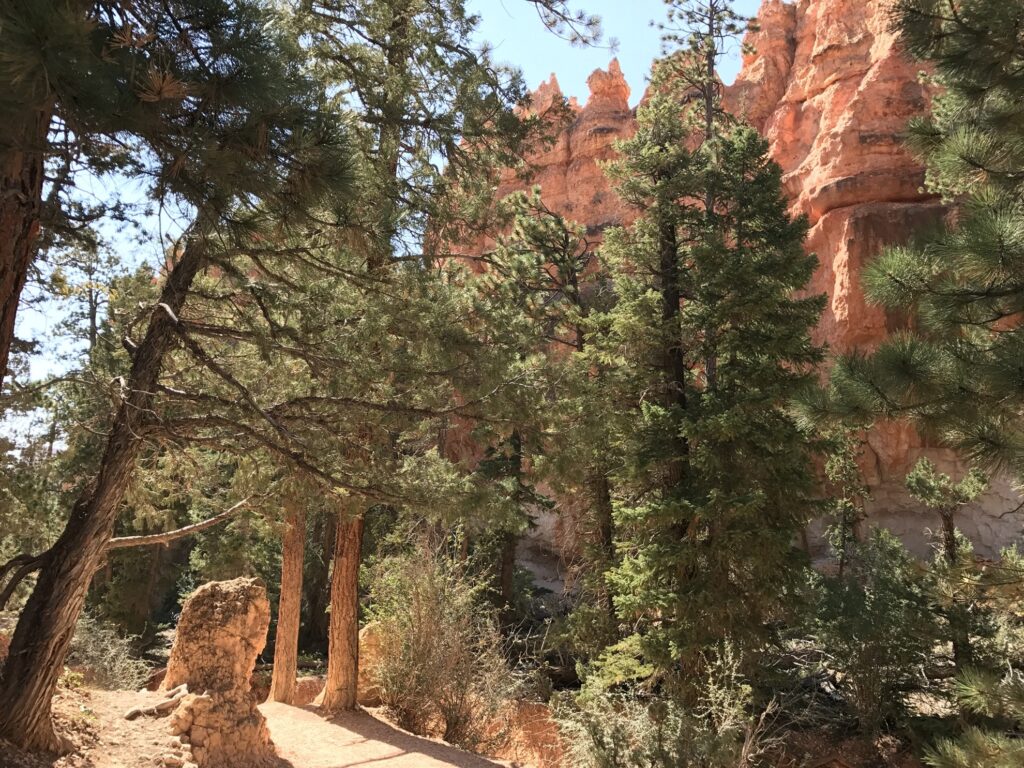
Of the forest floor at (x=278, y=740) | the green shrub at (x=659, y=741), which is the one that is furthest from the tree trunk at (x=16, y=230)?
the green shrub at (x=659, y=741)

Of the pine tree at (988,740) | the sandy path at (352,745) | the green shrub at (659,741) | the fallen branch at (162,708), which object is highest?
the pine tree at (988,740)

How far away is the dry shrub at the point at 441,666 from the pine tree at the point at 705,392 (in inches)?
81.2

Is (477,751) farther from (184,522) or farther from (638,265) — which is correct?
(184,522)

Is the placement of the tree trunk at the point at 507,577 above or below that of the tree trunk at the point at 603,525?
below

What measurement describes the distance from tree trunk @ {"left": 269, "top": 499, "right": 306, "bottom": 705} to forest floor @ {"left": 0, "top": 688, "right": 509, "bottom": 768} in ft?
2.08

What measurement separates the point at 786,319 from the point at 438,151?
21.8 feet

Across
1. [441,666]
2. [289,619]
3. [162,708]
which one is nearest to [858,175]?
[441,666]

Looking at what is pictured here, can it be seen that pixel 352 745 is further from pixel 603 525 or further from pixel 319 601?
pixel 319 601

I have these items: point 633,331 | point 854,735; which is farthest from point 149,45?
point 854,735

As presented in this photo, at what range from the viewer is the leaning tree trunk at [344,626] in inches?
411

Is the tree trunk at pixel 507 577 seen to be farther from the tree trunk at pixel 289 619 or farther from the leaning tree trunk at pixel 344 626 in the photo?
the leaning tree trunk at pixel 344 626

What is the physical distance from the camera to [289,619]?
11.9 meters

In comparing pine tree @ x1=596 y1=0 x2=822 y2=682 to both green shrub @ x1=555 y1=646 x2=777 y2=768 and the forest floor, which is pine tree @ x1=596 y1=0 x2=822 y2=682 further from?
the forest floor

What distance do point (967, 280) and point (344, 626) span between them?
29.0ft
